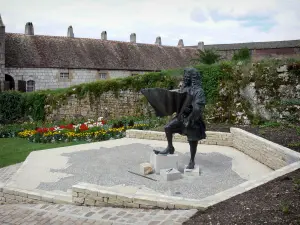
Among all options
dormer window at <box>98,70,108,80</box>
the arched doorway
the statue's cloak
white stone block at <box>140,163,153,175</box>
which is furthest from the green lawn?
dormer window at <box>98,70,108,80</box>

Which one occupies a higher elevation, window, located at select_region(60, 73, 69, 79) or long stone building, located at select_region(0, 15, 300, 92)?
long stone building, located at select_region(0, 15, 300, 92)

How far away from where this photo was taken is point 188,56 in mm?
36438

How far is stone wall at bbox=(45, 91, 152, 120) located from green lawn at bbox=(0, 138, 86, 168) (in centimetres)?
621

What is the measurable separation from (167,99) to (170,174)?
1686 millimetres

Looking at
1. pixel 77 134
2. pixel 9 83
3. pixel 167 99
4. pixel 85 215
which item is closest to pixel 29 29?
pixel 9 83

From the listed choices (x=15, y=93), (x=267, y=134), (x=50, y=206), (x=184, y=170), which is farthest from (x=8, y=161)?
(x=15, y=93)

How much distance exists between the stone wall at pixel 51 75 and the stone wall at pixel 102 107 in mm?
6250

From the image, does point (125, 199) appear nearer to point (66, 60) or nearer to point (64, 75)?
point (64, 75)

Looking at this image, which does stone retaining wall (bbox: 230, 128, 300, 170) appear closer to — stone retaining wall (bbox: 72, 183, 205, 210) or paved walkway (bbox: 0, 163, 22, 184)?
stone retaining wall (bbox: 72, 183, 205, 210)

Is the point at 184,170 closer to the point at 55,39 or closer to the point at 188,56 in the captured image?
the point at 55,39

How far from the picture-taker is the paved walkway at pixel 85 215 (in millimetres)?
5090

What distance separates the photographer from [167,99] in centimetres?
766

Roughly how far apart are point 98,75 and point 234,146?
1996 centimetres

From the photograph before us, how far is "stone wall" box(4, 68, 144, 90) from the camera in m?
27.0
